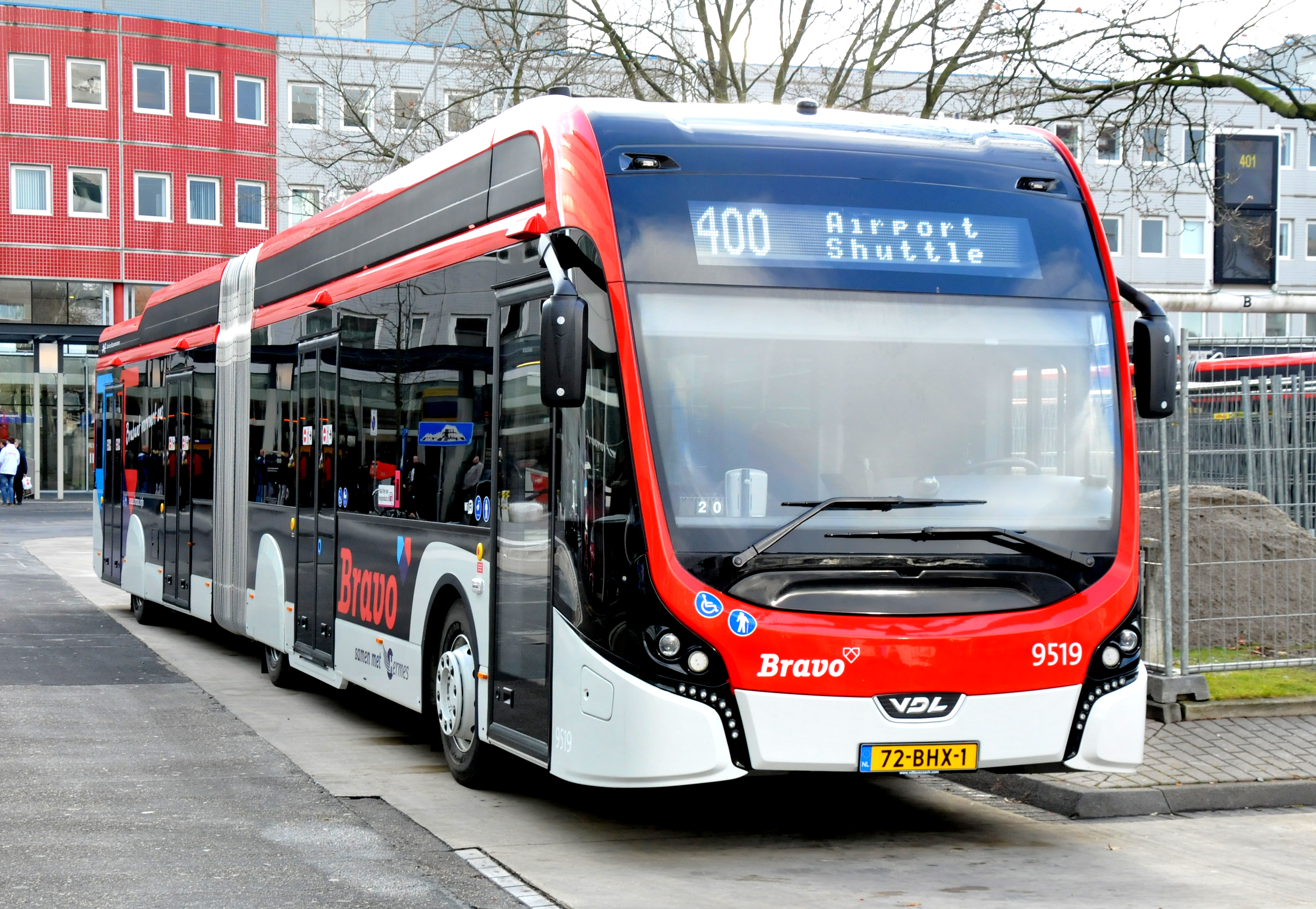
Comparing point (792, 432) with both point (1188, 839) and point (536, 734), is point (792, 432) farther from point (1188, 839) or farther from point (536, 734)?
point (1188, 839)

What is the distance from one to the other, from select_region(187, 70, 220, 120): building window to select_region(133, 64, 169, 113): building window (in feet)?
2.14

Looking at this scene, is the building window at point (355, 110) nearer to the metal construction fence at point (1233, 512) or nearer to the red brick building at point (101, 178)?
the metal construction fence at point (1233, 512)

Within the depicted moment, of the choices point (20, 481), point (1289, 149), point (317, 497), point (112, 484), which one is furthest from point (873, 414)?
point (1289, 149)

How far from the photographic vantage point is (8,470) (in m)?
43.8

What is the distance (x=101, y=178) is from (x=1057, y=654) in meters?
46.9

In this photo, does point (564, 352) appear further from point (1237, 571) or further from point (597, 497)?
point (1237, 571)

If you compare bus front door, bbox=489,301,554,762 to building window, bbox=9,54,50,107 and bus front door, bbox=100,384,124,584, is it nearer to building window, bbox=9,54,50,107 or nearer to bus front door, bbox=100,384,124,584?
bus front door, bbox=100,384,124,584

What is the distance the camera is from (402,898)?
19.9ft

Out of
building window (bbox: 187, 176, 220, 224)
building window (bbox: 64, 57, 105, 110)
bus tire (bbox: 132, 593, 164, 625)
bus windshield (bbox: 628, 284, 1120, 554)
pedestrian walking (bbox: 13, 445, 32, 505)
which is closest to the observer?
bus windshield (bbox: 628, 284, 1120, 554)

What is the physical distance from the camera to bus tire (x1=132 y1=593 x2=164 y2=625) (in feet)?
56.3

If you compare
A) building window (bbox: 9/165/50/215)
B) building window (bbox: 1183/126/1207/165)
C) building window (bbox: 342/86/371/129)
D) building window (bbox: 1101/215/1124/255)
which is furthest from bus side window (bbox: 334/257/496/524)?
building window (bbox: 1101/215/1124/255)

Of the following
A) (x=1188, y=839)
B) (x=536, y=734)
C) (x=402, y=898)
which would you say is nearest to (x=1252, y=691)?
(x=1188, y=839)

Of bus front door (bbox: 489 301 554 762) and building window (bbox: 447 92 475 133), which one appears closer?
bus front door (bbox: 489 301 554 762)

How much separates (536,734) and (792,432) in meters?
1.73
